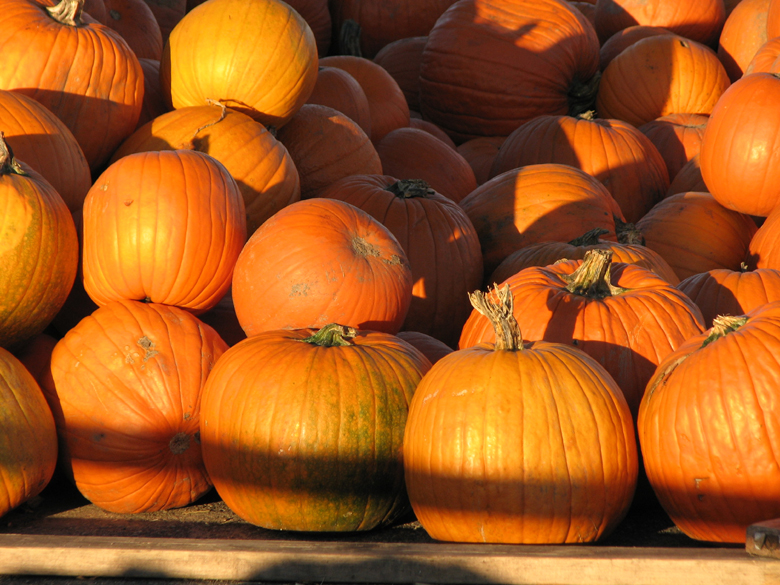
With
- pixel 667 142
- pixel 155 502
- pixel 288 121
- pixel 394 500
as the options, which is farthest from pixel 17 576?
pixel 667 142

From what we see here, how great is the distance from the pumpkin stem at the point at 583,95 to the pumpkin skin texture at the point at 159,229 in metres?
3.99

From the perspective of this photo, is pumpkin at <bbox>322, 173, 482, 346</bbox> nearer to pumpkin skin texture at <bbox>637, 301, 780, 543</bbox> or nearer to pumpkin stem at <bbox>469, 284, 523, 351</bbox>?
pumpkin stem at <bbox>469, 284, 523, 351</bbox>

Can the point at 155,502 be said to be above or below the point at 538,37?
below

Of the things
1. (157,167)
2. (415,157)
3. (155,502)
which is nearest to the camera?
(155,502)

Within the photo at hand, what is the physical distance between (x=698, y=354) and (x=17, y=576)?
6.84 feet

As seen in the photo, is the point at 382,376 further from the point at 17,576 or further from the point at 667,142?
the point at 667,142

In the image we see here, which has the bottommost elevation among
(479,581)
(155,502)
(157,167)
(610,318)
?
(155,502)

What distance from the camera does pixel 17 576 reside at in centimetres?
208

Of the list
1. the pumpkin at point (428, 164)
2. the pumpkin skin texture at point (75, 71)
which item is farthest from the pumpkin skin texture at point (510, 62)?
the pumpkin skin texture at point (75, 71)

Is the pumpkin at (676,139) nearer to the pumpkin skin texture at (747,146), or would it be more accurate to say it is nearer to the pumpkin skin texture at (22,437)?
the pumpkin skin texture at (747,146)

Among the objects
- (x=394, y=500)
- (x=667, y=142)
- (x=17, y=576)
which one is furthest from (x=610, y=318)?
(x=667, y=142)

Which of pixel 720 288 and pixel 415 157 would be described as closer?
pixel 720 288

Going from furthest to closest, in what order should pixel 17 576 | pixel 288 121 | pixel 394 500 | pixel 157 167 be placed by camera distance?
pixel 288 121
pixel 157 167
pixel 394 500
pixel 17 576

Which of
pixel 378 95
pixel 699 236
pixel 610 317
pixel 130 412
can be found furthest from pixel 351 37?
pixel 130 412
